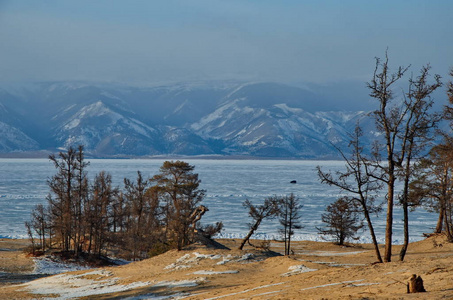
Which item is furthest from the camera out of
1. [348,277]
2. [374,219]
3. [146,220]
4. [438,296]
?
[374,219]

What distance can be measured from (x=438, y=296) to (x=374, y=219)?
61.2 metres

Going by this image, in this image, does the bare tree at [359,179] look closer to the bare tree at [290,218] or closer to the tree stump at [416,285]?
the tree stump at [416,285]

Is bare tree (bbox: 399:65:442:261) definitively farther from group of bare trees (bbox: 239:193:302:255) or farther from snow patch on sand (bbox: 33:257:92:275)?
snow patch on sand (bbox: 33:257:92:275)

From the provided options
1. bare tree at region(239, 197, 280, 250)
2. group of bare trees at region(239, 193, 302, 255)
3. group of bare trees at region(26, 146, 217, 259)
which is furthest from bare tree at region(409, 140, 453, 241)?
group of bare trees at region(26, 146, 217, 259)

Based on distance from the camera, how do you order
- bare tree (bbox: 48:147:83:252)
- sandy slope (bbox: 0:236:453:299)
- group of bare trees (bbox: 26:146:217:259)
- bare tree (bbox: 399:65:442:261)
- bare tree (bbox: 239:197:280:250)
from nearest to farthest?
sandy slope (bbox: 0:236:453:299) → bare tree (bbox: 399:65:442:261) → group of bare trees (bbox: 26:146:217:259) → bare tree (bbox: 239:197:280:250) → bare tree (bbox: 48:147:83:252)

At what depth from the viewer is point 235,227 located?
213 feet

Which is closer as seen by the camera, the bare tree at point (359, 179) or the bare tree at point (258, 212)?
the bare tree at point (359, 179)

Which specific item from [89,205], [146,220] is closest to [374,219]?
[146,220]

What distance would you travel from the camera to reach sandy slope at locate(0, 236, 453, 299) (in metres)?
15.7

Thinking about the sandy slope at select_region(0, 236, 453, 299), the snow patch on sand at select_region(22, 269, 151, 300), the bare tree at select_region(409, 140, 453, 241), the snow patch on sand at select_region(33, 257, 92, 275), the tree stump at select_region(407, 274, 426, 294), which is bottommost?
the snow patch on sand at select_region(33, 257, 92, 275)

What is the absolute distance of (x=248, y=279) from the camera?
2370cm

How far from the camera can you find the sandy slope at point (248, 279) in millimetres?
15734

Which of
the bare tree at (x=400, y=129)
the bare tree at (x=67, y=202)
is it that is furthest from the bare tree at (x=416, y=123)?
the bare tree at (x=67, y=202)

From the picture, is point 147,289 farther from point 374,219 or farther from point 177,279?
→ point 374,219
